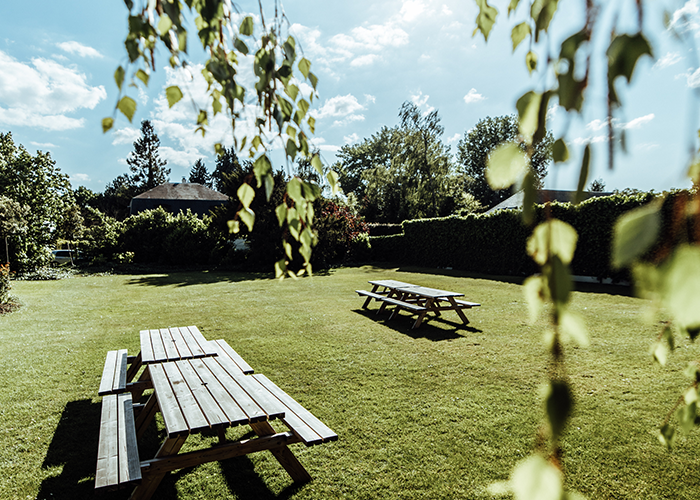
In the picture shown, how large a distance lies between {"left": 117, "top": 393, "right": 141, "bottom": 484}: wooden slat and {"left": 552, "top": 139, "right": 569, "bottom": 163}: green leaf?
3000mm

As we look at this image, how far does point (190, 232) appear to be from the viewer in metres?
23.3

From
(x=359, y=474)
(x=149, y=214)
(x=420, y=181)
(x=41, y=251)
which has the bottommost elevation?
(x=359, y=474)

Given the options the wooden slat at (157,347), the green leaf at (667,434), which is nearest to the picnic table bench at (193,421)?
the wooden slat at (157,347)

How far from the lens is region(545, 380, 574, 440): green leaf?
561 mm

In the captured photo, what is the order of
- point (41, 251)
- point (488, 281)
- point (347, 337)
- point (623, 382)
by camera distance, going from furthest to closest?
1. point (41, 251)
2. point (488, 281)
3. point (347, 337)
4. point (623, 382)

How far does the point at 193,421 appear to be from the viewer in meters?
2.87

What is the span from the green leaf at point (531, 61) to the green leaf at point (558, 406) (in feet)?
4.95

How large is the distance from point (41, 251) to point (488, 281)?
20.6 meters

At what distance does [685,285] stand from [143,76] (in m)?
1.53

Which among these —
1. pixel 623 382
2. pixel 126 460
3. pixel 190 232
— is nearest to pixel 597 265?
pixel 623 382

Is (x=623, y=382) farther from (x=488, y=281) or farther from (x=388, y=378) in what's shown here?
(x=488, y=281)

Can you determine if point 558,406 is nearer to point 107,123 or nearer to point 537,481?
point 537,481

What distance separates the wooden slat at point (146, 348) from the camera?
4352 mm

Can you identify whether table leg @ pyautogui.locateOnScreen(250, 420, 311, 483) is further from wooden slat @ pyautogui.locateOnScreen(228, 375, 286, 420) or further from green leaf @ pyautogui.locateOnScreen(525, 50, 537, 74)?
green leaf @ pyautogui.locateOnScreen(525, 50, 537, 74)
